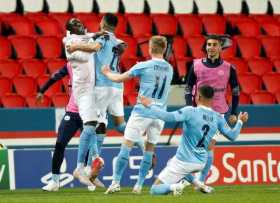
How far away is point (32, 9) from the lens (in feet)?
73.1

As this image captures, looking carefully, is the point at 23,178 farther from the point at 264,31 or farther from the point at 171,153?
the point at 264,31

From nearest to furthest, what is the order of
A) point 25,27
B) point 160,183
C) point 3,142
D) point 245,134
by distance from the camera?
point 160,183
point 3,142
point 245,134
point 25,27

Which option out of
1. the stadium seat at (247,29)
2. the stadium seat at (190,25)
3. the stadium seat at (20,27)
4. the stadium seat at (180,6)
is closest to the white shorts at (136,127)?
the stadium seat at (20,27)

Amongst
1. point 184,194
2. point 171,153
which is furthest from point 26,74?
point 184,194

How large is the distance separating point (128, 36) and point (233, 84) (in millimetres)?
6737

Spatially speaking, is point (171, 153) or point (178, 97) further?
point (178, 97)

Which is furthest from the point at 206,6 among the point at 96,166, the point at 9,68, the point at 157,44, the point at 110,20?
the point at 157,44

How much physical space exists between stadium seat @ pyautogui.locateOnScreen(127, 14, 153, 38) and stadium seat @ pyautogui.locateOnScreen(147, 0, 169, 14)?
0.80 metres

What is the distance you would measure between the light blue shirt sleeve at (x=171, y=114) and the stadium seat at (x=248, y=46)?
32.4 feet

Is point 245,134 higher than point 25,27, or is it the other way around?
point 25,27

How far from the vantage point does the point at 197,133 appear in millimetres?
12953

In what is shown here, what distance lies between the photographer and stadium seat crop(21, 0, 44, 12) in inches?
875

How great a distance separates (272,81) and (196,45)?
65.6 inches

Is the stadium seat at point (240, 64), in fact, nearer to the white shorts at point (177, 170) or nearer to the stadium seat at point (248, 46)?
the stadium seat at point (248, 46)
